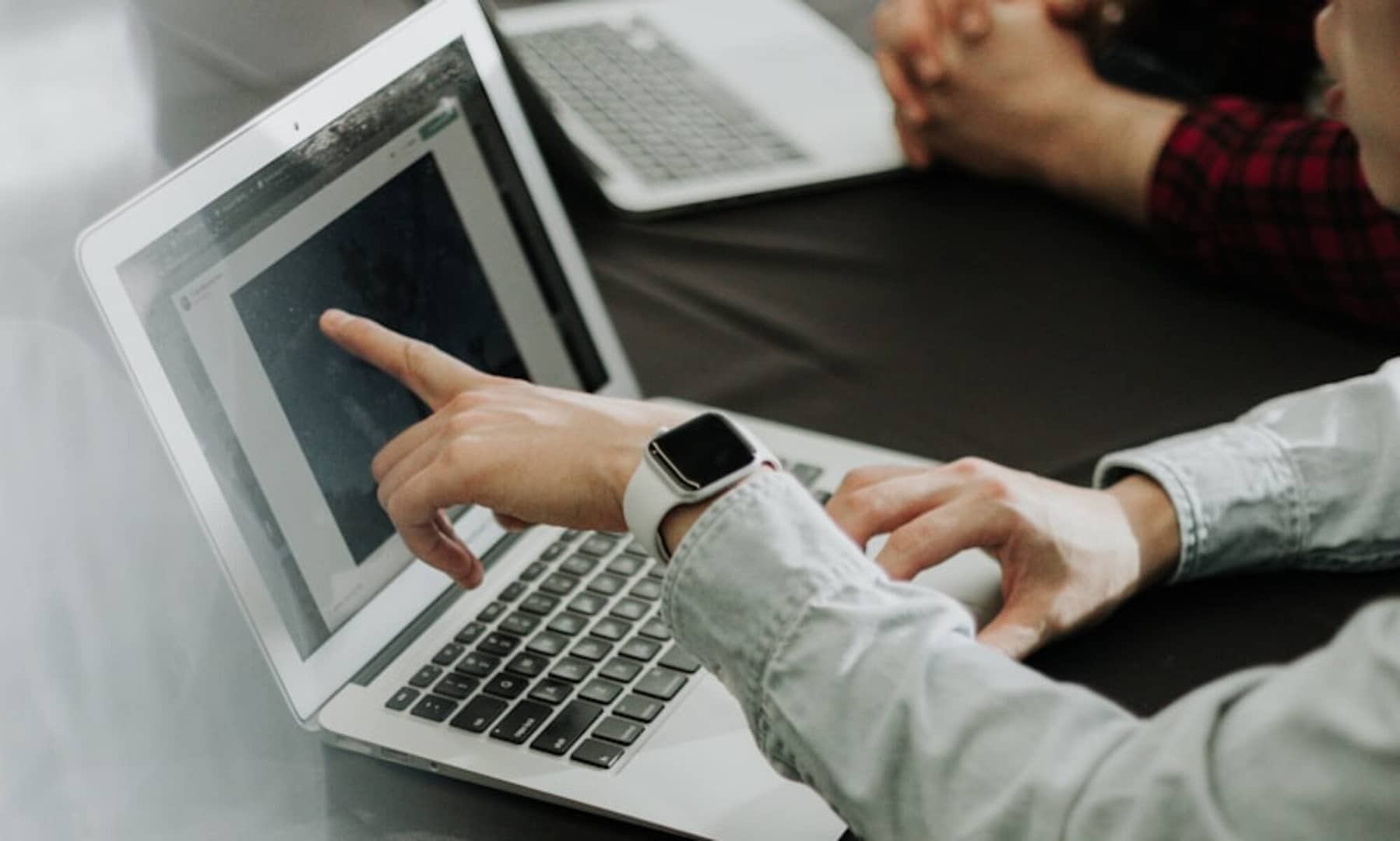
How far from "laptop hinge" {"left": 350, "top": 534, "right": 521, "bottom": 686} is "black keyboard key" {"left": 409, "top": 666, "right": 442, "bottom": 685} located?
0.7 inches

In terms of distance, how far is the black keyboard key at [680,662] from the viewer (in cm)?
69

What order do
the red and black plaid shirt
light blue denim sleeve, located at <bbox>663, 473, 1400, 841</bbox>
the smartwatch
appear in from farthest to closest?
the red and black plaid shirt → the smartwatch → light blue denim sleeve, located at <bbox>663, 473, 1400, 841</bbox>

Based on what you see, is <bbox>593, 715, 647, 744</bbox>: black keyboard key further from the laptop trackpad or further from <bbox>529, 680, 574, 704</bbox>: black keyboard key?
the laptop trackpad

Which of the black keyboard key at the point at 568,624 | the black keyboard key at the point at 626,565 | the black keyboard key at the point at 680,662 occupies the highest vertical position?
the black keyboard key at the point at 568,624

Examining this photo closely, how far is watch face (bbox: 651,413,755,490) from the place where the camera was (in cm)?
61

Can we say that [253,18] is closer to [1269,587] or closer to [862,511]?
[862,511]

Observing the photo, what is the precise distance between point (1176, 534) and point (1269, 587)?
63 millimetres

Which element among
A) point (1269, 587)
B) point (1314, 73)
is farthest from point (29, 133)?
point (1314, 73)

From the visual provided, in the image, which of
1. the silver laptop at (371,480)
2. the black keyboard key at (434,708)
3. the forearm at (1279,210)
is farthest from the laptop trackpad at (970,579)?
the forearm at (1279,210)

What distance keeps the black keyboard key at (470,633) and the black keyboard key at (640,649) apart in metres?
0.07

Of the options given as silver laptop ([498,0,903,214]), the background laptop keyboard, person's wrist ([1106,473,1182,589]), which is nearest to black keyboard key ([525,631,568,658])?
the background laptop keyboard

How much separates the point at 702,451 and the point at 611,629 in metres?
0.14

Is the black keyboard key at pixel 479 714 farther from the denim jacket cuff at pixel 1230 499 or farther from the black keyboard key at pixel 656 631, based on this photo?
the denim jacket cuff at pixel 1230 499

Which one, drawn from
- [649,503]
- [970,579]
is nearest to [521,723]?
[649,503]
